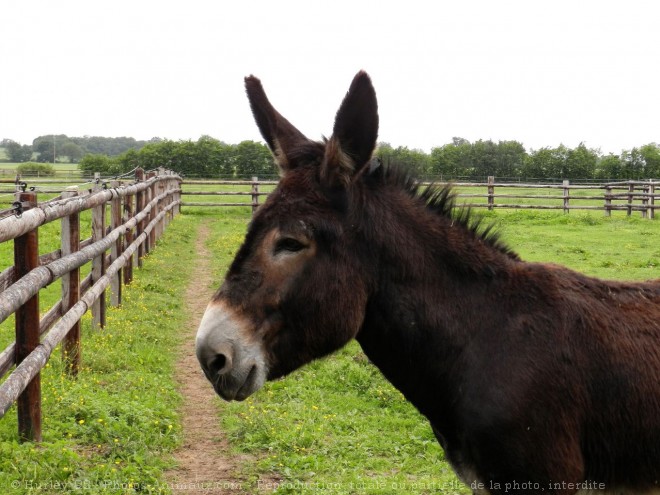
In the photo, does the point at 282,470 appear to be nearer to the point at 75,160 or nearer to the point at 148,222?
the point at 148,222

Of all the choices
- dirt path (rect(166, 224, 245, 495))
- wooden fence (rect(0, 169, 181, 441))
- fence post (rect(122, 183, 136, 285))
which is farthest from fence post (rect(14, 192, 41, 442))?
fence post (rect(122, 183, 136, 285))

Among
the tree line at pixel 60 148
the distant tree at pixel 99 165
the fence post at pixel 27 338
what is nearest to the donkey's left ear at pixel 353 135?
the fence post at pixel 27 338

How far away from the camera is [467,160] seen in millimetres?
39469

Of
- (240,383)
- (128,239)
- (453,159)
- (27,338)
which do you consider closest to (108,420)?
(27,338)

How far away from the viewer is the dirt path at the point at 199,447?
4.50 m

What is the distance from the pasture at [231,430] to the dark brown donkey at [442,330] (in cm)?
74

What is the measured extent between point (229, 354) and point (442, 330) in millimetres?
895

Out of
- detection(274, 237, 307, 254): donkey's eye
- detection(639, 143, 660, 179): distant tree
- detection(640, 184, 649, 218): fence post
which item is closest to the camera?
detection(274, 237, 307, 254): donkey's eye

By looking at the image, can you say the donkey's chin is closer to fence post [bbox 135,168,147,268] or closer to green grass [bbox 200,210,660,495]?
green grass [bbox 200,210,660,495]

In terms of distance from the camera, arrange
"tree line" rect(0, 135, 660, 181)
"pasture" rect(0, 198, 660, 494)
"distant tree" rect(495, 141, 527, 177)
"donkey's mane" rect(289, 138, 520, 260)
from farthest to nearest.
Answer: "distant tree" rect(495, 141, 527, 177)
"tree line" rect(0, 135, 660, 181)
"pasture" rect(0, 198, 660, 494)
"donkey's mane" rect(289, 138, 520, 260)

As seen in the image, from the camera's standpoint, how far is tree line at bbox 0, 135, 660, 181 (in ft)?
123

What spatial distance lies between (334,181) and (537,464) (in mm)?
1376

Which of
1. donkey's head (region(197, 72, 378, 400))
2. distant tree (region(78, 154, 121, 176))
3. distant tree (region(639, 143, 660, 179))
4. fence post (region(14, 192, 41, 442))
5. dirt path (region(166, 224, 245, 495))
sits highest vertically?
distant tree (region(639, 143, 660, 179))

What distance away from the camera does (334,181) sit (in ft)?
8.87
